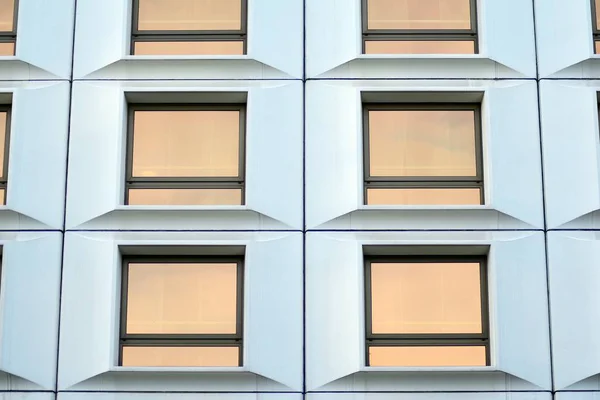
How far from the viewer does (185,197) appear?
822 inches

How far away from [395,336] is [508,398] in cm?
215

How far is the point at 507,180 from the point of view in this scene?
20.2 meters

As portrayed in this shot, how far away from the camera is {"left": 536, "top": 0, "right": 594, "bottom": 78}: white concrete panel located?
68.3 ft

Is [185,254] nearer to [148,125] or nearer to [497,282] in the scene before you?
[148,125]

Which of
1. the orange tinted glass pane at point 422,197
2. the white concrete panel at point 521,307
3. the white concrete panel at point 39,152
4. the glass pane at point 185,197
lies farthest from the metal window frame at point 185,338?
the white concrete panel at point 521,307

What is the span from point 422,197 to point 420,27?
3.20m

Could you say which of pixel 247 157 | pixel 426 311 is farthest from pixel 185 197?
pixel 426 311

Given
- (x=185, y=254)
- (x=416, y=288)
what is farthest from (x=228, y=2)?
(x=416, y=288)

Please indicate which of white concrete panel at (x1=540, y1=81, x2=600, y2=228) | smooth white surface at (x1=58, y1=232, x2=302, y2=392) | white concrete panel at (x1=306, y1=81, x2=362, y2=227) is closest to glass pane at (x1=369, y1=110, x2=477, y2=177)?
white concrete panel at (x1=306, y1=81, x2=362, y2=227)

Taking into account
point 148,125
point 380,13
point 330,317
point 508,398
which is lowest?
point 508,398

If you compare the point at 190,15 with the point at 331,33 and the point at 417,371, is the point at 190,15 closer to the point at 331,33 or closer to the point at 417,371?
the point at 331,33

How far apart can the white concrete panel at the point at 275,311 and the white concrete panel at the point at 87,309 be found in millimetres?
2235

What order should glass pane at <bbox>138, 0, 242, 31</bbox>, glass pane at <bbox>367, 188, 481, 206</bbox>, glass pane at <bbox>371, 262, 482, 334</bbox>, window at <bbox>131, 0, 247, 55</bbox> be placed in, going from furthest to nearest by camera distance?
glass pane at <bbox>138, 0, 242, 31</bbox>
window at <bbox>131, 0, 247, 55</bbox>
glass pane at <bbox>367, 188, 481, 206</bbox>
glass pane at <bbox>371, 262, 482, 334</bbox>

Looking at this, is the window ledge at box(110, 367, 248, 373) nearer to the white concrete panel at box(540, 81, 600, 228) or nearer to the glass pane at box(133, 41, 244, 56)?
the glass pane at box(133, 41, 244, 56)
